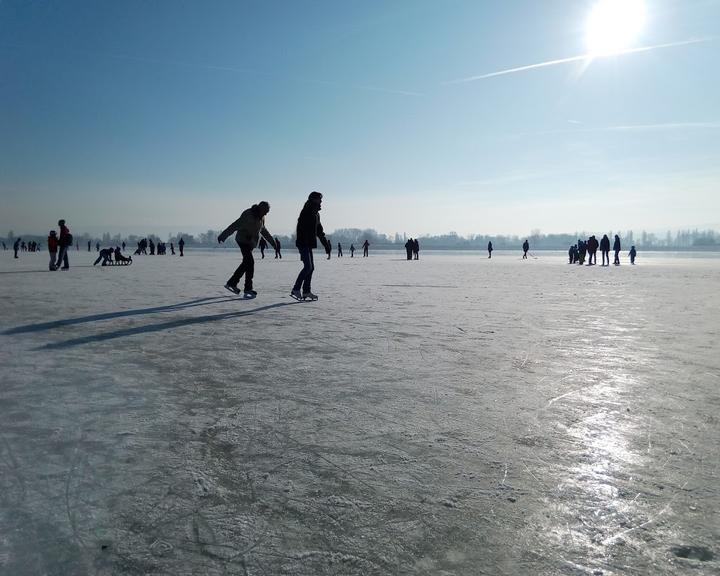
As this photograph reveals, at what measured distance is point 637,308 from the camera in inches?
309

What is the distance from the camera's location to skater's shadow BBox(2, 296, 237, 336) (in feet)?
17.1

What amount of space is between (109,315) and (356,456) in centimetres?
546

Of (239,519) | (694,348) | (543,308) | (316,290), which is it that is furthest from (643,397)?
(316,290)

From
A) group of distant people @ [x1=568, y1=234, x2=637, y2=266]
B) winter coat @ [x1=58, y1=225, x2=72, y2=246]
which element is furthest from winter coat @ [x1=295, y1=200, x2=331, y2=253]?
group of distant people @ [x1=568, y1=234, x2=637, y2=266]

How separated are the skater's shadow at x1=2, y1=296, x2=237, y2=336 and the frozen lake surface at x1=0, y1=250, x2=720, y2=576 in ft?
1.79

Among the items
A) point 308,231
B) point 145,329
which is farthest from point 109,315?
point 308,231

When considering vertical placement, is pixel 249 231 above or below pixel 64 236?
below

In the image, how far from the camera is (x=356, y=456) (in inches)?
84.6

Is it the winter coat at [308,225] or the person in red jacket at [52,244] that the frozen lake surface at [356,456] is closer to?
the winter coat at [308,225]

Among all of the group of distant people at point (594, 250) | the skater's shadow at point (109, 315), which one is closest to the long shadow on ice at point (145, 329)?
the skater's shadow at point (109, 315)

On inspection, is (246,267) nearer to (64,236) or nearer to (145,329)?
(145,329)

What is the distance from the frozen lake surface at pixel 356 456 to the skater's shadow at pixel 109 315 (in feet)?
1.79

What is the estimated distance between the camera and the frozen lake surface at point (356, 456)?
1486 millimetres

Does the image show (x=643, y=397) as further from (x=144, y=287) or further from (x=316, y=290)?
(x=144, y=287)
